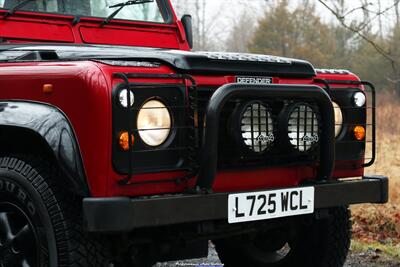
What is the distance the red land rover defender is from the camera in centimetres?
314

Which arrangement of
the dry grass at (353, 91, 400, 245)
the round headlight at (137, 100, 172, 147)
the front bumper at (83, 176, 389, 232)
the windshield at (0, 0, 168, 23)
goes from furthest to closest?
the dry grass at (353, 91, 400, 245)
the windshield at (0, 0, 168, 23)
the round headlight at (137, 100, 172, 147)
the front bumper at (83, 176, 389, 232)

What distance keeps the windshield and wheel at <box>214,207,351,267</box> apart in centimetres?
161

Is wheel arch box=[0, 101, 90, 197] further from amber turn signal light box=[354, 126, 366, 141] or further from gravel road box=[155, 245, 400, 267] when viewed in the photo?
gravel road box=[155, 245, 400, 267]

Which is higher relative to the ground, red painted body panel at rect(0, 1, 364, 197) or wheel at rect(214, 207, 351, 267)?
red painted body panel at rect(0, 1, 364, 197)

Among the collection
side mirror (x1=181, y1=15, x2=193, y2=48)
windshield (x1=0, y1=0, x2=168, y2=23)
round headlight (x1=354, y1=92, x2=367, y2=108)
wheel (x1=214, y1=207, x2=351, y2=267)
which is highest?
windshield (x1=0, y1=0, x2=168, y2=23)

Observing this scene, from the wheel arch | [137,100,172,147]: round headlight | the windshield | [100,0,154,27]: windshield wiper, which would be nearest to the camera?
the wheel arch

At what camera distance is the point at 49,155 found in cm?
342

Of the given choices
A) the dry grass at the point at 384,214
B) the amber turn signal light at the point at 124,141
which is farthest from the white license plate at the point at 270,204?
the dry grass at the point at 384,214

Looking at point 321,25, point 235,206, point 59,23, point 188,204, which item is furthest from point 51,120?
point 321,25

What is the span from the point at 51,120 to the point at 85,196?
37 centimetres

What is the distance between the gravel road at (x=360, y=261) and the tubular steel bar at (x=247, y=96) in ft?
6.01

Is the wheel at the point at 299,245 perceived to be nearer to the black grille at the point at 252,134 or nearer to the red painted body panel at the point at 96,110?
the red painted body panel at the point at 96,110

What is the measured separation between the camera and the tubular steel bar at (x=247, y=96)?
3246 mm

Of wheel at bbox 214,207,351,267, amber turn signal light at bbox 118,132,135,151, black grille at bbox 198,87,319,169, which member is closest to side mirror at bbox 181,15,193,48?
wheel at bbox 214,207,351,267
